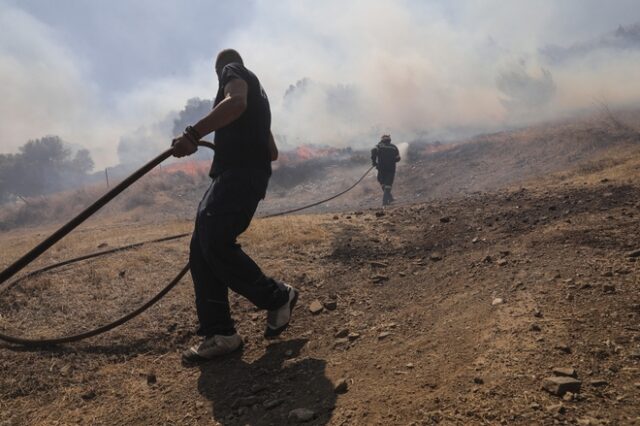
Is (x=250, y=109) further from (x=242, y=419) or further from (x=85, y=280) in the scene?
(x=85, y=280)

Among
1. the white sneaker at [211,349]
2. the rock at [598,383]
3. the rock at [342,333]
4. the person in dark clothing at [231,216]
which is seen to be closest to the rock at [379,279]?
the rock at [342,333]

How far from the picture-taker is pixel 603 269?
2.79 metres

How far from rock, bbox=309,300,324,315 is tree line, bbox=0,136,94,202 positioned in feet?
136

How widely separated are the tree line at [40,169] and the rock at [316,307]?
136 feet

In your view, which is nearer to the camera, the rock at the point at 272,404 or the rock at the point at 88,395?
the rock at the point at 272,404

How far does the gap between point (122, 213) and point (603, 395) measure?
61.2 feet

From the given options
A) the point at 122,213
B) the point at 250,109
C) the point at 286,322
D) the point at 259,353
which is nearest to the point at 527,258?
the point at 286,322

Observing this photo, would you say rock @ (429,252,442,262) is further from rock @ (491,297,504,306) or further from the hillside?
rock @ (491,297,504,306)

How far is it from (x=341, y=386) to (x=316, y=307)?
3.98ft

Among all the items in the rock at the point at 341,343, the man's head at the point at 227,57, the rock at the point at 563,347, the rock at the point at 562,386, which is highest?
the man's head at the point at 227,57

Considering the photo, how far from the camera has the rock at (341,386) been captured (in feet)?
6.91

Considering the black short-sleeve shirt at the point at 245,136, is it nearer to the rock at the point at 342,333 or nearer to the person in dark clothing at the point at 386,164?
the rock at the point at 342,333

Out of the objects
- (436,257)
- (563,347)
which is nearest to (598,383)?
(563,347)

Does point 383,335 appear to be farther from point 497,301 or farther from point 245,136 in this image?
point 245,136
